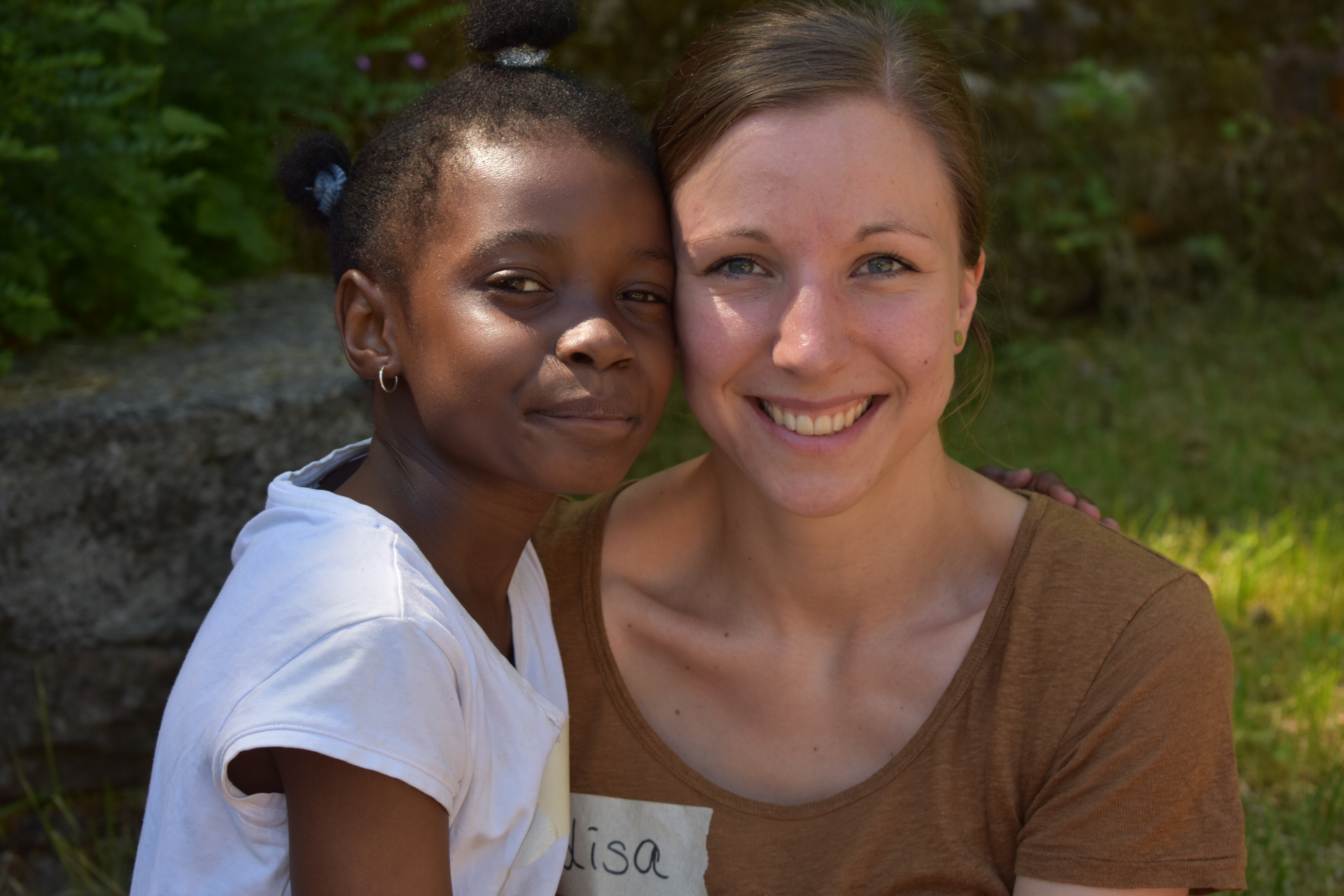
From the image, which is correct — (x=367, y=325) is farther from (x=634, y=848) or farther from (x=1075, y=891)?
(x=1075, y=891)

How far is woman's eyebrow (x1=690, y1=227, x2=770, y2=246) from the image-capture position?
178cm

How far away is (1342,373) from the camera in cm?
486

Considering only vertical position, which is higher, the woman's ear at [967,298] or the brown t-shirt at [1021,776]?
the woman's ear at [967,298]

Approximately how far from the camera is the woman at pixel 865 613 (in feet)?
5.67

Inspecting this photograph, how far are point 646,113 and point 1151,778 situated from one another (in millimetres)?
3744

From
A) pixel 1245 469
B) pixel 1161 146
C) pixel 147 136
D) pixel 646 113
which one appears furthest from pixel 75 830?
pixel 1161 146

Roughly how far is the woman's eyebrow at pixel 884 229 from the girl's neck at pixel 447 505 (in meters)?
0.59

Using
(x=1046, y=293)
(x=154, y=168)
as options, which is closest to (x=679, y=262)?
(x=154, y=168)

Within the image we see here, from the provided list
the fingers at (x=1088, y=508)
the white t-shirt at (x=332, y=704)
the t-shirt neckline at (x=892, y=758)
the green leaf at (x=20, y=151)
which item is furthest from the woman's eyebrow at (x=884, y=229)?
the green leaf at (x=20, y=151)

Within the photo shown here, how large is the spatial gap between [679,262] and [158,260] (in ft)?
5.40

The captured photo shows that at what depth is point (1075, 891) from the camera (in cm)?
170

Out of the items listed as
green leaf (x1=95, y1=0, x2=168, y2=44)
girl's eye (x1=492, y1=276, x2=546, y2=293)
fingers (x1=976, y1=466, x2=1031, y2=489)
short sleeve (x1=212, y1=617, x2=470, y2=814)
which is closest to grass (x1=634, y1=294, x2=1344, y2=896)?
fingers (x1=976, y1=466, x2=1031, y2=489)

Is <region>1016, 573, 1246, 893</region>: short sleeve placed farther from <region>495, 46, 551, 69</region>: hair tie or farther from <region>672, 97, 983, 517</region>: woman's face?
<region>495, 46, 551, 69</region>: hair tie

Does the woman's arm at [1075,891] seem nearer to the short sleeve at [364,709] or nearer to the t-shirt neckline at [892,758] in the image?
the t-shirt neckline at [892,758]
